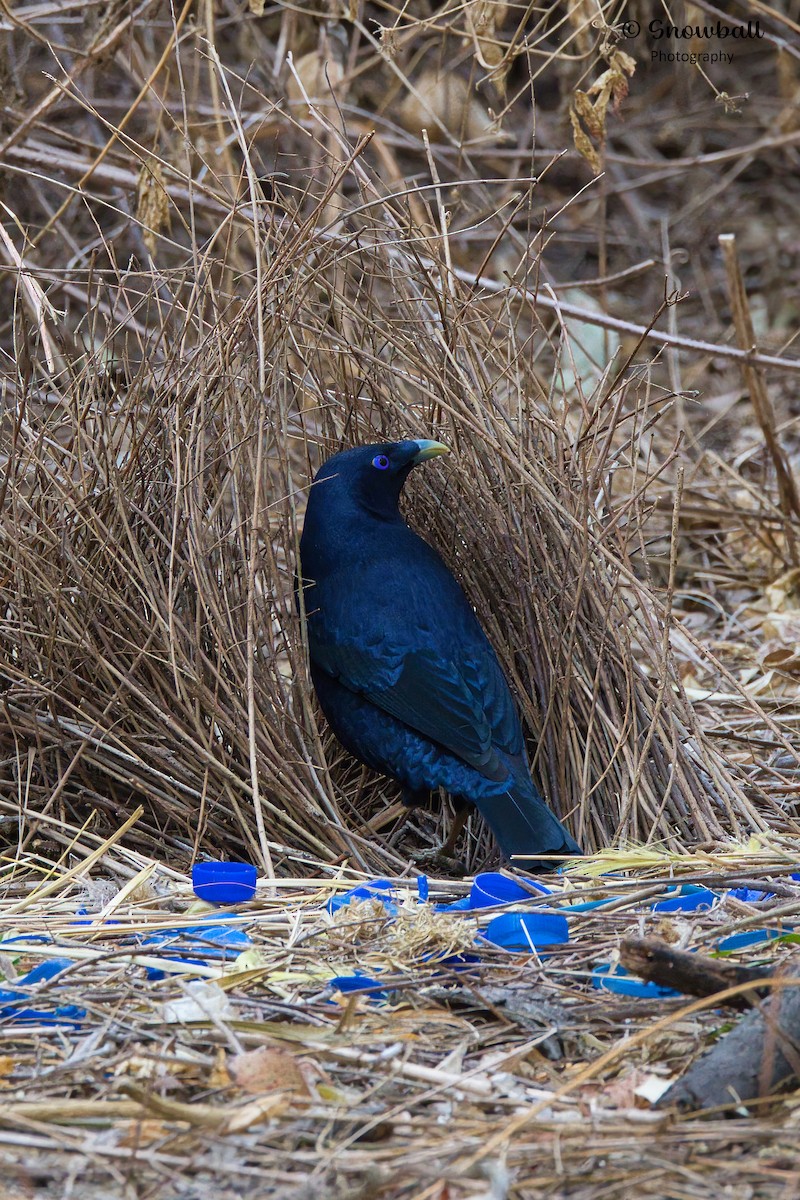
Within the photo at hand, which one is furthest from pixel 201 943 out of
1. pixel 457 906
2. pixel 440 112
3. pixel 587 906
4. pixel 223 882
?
pixel 440 112

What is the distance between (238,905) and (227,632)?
64 cm

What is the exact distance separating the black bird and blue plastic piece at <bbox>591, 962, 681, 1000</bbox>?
0.71 m

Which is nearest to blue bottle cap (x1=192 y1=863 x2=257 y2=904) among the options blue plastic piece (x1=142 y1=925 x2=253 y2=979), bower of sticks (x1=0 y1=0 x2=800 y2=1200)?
Result: bower of sticks (x1=0 y1=0 x2=800 y2=1200)

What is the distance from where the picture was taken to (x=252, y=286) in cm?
290

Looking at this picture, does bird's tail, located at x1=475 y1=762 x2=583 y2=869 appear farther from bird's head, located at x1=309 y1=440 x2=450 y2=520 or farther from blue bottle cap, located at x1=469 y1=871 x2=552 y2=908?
bird's head, located at x1=309 y1=440 x2=450 y2=520

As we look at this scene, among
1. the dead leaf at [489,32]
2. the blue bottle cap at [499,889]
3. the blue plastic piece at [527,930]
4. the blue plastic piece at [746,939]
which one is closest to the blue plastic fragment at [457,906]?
the blue bottle cap at [499,889]

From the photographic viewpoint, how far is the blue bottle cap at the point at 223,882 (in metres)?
2.37

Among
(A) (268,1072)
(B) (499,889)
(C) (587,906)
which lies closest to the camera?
(A) (268,1072)

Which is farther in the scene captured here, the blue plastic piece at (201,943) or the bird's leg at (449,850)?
the bird's leg at (449,850)

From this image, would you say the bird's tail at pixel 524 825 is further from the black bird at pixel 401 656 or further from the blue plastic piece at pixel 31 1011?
the blue plastic piece at pixel 31 1011

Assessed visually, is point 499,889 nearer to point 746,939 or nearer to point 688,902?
point 688,902

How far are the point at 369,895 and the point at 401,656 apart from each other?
2.30 feet

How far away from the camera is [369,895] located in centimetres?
236

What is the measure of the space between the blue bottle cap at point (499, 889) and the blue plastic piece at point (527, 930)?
147 mm
